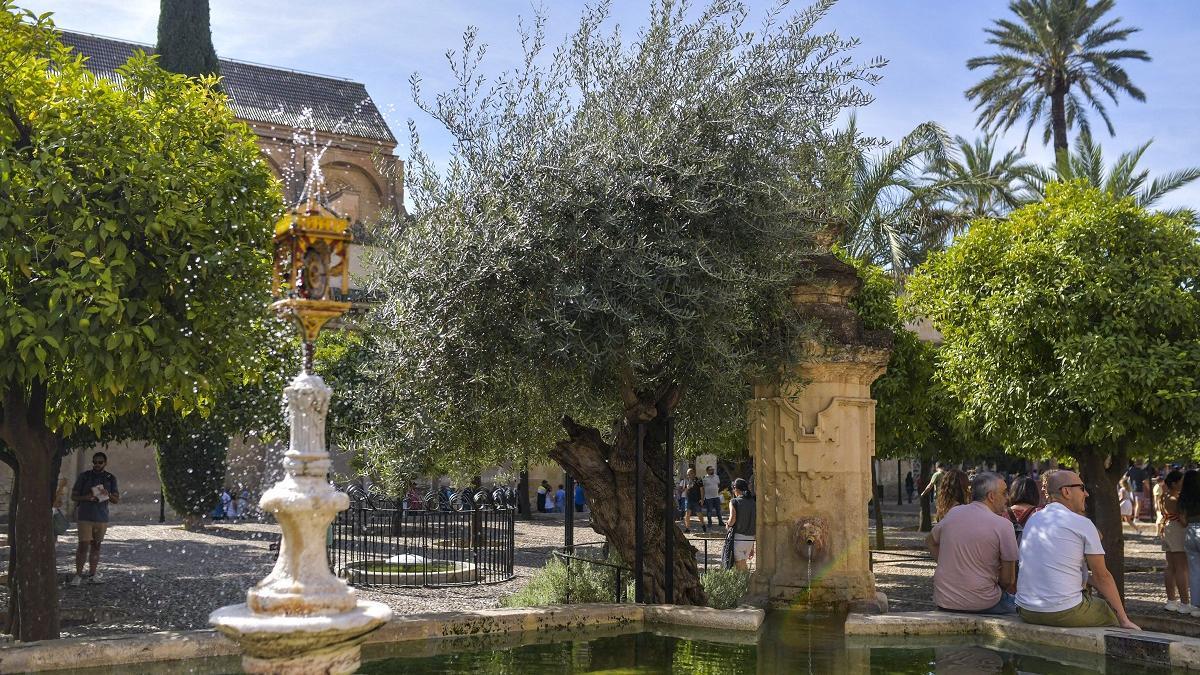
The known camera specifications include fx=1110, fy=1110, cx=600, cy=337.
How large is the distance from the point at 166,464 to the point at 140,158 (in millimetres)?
18045

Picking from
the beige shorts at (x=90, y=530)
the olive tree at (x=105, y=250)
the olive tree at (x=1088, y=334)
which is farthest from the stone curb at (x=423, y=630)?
the beige shorts at (x=90, y=530)

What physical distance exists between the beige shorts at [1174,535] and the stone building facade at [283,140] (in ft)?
73.4

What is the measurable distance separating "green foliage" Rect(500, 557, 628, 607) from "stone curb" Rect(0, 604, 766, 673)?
1.77 metres

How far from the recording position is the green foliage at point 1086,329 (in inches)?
450

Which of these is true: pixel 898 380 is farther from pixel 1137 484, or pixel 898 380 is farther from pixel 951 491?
pixel 1137 484

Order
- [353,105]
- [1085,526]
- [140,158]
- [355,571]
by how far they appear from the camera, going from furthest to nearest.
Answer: [353,105] → [355,571] → [140,158] → [1085,526]

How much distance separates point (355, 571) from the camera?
14203 millimetres

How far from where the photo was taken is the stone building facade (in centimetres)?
3005

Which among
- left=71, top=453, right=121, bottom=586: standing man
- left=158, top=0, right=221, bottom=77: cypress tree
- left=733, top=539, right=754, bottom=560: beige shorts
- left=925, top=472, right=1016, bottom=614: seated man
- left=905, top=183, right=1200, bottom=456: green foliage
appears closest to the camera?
left=925, top=472, right=1016, bottom=614: seated man

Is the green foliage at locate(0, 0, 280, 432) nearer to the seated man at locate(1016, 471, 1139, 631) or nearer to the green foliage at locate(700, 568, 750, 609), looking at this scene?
the green foliage at locate(700, 568, 750, 609)

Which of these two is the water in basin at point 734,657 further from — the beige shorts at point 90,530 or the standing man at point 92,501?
the beige shorts at point 90,530

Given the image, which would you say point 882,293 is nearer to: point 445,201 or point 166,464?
point 445,201

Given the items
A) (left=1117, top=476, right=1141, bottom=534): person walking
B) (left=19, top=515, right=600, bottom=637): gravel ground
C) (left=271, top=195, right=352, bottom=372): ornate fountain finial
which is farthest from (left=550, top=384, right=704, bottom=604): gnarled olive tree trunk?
(left=1117, top=476, right=1141, bottom=534): person walking

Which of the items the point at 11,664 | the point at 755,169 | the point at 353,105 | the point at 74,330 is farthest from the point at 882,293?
the point at 353,105
